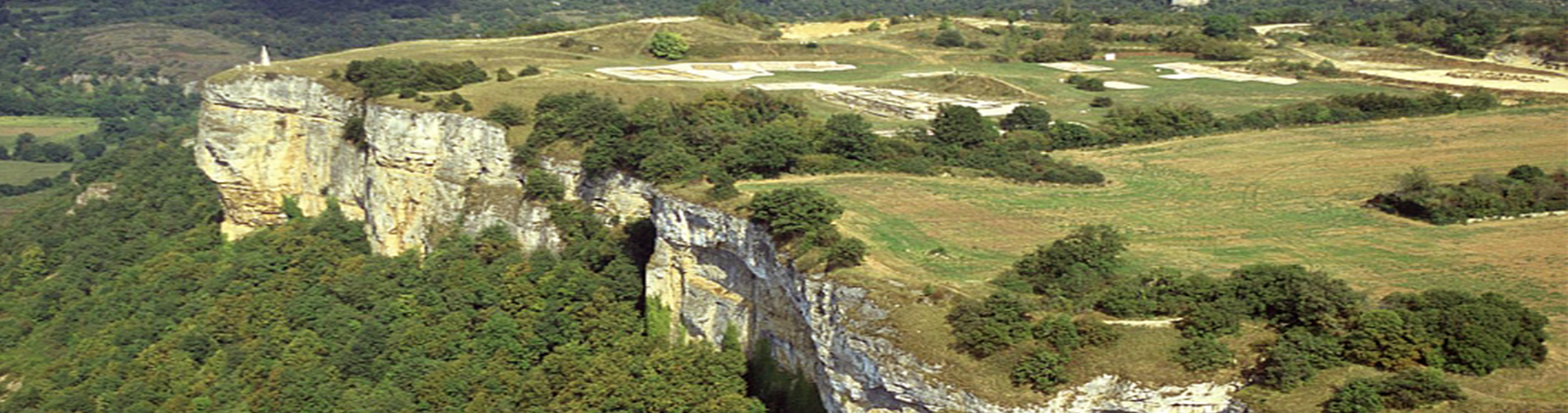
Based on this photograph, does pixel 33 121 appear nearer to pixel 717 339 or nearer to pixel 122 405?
pixel 122 405

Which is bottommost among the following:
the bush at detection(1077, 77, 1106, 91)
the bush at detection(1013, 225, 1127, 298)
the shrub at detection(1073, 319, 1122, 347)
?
the bush at detection(1077, 77, 1106, 91)

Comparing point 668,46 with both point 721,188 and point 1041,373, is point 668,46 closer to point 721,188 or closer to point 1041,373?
point 721,188

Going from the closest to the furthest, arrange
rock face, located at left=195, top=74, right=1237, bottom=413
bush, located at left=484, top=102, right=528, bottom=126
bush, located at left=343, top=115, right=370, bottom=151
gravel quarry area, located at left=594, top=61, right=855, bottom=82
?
rock face, located at left=195, top=74, right=1237, bottom=413, bush, located at left=484, top=102, right=528, bottom=126, bush, located at left=343, top=115, right=370, bottom=151, gravel quarry area, located at left=594, top=61, right=855, bottom=82

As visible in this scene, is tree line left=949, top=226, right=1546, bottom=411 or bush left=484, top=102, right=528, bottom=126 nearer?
tree line left=949, top=226, right=1546, bottom=411

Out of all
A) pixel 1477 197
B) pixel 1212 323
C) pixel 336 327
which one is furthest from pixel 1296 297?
pixel 336 327

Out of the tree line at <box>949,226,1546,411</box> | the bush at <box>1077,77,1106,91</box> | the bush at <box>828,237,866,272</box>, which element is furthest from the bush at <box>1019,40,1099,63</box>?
the bush at <box>828,237,866,272</box>

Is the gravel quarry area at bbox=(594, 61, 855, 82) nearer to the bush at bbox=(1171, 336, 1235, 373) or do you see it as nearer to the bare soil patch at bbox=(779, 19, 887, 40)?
the bare soil patch at bbox=(779, 19, 887, 40)

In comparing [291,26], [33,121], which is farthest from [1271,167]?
[291,26]

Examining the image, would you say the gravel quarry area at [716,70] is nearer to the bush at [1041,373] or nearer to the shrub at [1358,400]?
the bush at [1041,373]
